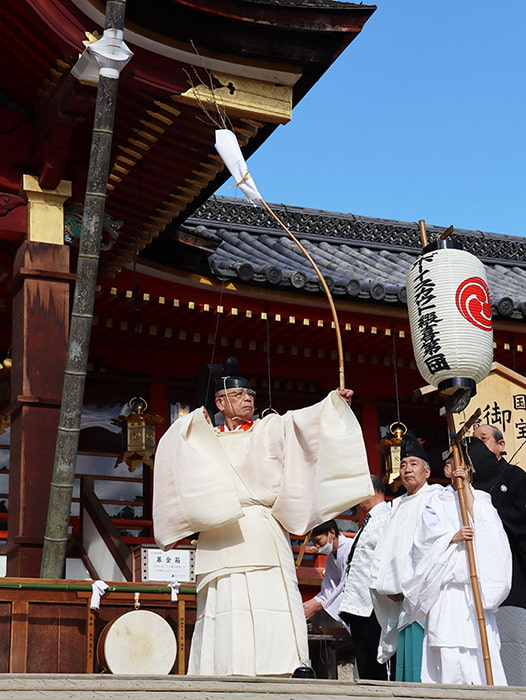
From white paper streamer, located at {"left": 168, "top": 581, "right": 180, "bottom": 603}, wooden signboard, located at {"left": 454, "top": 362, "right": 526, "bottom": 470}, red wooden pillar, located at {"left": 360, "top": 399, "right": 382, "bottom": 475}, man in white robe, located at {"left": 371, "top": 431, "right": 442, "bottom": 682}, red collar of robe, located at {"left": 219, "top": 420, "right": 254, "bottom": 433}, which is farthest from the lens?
red wooden pillar, located at {"left": 360, "top": 399, "right": 382, "bottom": 475}

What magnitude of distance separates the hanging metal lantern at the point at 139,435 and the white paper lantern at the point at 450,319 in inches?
116

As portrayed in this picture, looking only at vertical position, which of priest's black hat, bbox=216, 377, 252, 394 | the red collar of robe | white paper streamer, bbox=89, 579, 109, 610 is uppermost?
priest's black hat, bbox=216, 377, 252, 394

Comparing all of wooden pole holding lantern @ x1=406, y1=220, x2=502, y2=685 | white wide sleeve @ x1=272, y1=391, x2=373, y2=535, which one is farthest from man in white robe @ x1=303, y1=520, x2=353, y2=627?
white wide sleeve @ x1=272, y1=391, x2=373, y2=535

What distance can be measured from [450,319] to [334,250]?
281 inches

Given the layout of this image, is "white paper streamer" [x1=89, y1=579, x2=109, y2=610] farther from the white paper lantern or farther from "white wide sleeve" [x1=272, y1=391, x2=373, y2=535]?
the white paper lantern

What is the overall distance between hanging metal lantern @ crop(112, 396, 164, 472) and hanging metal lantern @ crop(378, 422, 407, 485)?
2.30 meters

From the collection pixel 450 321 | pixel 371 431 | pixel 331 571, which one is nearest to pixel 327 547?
pixel 331 571

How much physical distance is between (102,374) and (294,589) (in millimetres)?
5095

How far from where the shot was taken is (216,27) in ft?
25.0

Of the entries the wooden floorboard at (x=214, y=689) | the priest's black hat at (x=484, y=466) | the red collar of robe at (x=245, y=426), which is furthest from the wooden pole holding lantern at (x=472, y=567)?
the wooden floorboard at (x=214, y=689)

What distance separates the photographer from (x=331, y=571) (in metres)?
8.44

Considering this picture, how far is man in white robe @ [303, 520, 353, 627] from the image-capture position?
328 inches

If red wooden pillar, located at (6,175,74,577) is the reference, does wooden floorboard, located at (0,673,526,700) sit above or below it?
below

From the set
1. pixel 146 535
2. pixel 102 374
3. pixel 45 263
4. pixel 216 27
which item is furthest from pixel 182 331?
pixel 216 27
